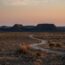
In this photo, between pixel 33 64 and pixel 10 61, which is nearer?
pixel 33 64

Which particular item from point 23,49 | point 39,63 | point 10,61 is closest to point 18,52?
point 23,49

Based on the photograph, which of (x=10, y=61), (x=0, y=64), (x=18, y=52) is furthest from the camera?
(x=18, y=52)

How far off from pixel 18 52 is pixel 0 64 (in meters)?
9.63

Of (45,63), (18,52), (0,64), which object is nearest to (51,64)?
(45,63)

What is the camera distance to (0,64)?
21750 millimetres

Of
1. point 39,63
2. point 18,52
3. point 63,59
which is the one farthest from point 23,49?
point 39,63

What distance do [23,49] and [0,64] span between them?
10.4 metres

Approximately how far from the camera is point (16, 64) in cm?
2238

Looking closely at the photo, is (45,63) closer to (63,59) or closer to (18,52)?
(63,59)

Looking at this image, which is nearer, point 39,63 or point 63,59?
point 39,63

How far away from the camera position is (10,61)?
23.8 metres

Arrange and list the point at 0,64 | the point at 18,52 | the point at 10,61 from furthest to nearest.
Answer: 1. the point at 18,52
2. the point at 10,61
3. the point at 0,64

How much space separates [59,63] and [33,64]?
2.59m

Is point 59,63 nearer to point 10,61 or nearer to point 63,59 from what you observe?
point 63,59
